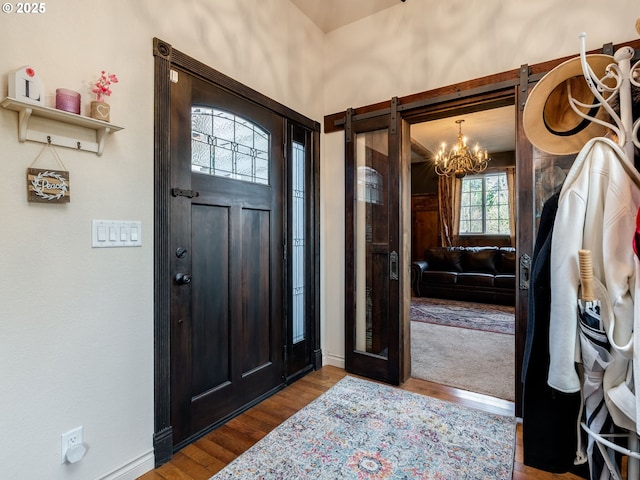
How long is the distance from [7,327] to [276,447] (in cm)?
143

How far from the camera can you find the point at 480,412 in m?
2.33

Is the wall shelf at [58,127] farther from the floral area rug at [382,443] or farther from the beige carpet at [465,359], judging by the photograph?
the beige carpet at [465,359]

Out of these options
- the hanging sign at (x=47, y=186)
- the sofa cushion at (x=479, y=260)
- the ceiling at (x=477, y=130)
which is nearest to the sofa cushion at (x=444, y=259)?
the sofa cushion at (x=479, y=260)

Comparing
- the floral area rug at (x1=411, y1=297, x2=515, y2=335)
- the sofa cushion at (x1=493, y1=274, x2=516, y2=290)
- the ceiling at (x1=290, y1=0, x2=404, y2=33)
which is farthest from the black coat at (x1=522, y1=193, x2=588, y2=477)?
the sofa cushion at (x1=493, y1=274, x2=516, y2=290)

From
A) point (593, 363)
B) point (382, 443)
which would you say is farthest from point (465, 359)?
point (593, 363)

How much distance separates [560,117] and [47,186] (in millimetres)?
2262

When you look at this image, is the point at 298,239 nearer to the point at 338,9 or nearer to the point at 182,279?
the point at 182,279

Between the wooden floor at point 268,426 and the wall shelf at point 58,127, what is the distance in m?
1.66

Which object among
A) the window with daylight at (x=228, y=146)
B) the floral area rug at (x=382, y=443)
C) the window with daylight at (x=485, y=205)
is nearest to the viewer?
the floral area rug at (x=382, y=443)

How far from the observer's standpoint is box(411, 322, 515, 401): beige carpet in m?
2.79

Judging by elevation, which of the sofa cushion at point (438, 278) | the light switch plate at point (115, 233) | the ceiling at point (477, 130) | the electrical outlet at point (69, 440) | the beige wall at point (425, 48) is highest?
the ceiling at point (477, 130)

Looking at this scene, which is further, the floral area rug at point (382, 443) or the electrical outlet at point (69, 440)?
the floral area rug at point (382, 443)

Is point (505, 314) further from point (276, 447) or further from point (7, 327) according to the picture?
point (7, 327)

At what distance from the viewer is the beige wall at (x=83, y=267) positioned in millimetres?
1314
